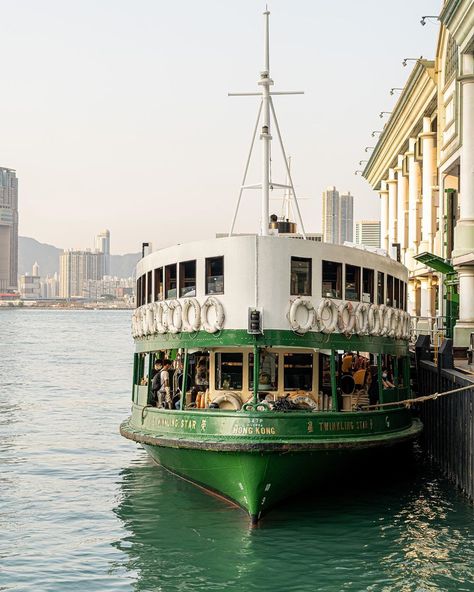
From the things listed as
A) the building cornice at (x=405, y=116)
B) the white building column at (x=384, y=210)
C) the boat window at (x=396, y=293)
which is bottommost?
the boat window at (x=396, y=293)

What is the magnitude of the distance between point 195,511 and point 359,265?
7.00 meters

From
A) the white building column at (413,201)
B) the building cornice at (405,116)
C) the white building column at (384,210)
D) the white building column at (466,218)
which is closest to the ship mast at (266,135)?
the white building column at (466,218)

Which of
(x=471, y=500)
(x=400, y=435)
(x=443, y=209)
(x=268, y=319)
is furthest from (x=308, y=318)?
(x=443, y=209)

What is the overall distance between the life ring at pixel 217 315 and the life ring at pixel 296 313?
5.06ft

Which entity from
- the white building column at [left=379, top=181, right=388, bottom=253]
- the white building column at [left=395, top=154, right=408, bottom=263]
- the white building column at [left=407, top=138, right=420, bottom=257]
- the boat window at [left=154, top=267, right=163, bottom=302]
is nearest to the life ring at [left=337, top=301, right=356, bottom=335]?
the boat window at [left=154, top=267, right=163, bottom=302]

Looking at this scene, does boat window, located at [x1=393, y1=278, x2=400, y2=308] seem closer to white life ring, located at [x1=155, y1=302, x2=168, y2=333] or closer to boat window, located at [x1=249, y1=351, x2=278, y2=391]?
boat window, located at [x1=249, y1=351, x2=278, y2=391]

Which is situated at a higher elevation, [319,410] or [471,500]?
[319,410]

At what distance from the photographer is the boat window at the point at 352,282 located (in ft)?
75.3

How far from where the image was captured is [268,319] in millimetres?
21359

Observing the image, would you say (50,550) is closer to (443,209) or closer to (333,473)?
(333,473)

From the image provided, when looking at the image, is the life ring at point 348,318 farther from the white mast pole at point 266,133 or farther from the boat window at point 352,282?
the white mast pole at point 266,133

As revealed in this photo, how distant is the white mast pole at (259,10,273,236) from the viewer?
2358 cm

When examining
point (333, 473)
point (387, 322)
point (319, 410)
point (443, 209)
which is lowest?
point (333, 473)

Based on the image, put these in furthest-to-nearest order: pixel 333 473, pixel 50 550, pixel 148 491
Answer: pixel 148 491
pixel 333 473
pixel 50 550
